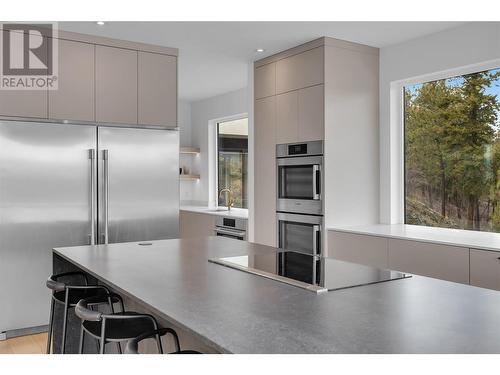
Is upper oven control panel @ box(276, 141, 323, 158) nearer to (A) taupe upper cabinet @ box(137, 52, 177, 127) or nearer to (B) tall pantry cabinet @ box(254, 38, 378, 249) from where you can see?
(B) tall pantry cabinet @ box(254, 38, 378, 249)

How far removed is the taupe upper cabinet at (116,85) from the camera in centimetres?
416

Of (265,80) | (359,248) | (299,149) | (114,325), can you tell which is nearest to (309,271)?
(114,325)

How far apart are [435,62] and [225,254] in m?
2.80

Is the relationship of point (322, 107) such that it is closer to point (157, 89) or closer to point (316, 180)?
point (316, 180)

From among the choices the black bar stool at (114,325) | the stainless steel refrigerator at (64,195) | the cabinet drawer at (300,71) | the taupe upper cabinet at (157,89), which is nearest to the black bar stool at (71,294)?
the black bar stool at (114,325)

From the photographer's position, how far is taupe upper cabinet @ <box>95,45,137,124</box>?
4.16m

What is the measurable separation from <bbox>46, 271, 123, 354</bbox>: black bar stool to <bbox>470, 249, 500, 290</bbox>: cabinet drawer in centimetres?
235

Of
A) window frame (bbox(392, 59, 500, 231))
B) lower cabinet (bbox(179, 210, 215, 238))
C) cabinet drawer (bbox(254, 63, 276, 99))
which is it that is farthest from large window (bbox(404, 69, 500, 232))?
lower cabinet (bbox(179, 210, 215, 238))

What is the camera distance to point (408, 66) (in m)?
4.43

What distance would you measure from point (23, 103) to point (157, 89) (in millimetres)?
1173

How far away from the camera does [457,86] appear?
4195 millimetres

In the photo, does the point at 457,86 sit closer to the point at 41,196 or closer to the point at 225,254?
the point at 225,254
